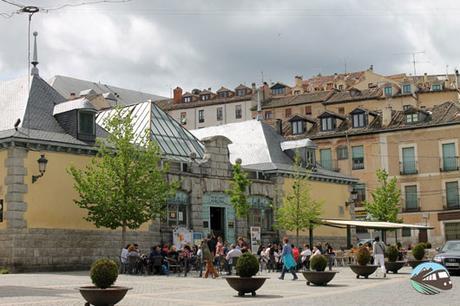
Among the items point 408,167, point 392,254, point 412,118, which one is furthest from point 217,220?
point 412,118

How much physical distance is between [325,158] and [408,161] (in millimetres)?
6867

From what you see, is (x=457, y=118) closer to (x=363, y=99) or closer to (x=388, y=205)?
(x=388, y=205)

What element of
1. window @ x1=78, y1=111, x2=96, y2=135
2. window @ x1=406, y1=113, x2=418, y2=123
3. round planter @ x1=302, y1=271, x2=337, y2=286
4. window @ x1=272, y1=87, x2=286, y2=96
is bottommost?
round planter @ x1=302, y1=271, x2=337, y2=286

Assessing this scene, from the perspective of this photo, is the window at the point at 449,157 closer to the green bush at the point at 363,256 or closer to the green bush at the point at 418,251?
the green bush at the point at 418,251

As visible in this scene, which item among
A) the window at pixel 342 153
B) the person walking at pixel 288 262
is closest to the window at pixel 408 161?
the window at pixel 342 153

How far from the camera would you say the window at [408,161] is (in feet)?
187

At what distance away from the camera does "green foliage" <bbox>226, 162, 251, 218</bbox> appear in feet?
116

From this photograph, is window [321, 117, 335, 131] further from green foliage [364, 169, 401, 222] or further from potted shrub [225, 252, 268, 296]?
potted shrub [225, 252, 268, 296]

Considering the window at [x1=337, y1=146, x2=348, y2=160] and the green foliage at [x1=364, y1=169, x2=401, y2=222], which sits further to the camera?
the window at [x1=337, y1=146, x2=348, y2=160]

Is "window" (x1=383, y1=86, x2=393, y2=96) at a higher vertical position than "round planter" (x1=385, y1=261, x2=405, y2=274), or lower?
higher

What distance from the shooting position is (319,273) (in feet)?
68.5

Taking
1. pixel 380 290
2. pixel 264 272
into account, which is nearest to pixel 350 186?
pixel 264 272

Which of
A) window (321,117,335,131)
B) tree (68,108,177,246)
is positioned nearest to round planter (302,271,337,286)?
tree (68,108,177,246)

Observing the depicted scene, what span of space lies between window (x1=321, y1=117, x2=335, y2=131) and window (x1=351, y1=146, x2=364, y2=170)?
297cm
